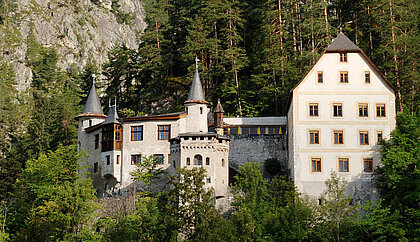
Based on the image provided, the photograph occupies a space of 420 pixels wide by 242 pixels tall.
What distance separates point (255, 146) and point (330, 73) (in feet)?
29.4

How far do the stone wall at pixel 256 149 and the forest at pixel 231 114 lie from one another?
8.59 ft

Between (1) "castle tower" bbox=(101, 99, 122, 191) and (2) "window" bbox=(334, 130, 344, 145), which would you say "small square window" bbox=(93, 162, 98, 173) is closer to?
(1) "castle tower" bbox=(101, 99, 122, 191)

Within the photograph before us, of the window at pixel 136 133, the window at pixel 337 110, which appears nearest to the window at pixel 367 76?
the window at pixel 337 110

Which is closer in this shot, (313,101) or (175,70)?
(313,101)

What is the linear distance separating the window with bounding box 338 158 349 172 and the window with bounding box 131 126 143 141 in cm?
1650

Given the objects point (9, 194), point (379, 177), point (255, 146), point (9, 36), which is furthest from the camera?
point (9, 36)

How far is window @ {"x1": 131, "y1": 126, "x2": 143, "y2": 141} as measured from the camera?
152ft

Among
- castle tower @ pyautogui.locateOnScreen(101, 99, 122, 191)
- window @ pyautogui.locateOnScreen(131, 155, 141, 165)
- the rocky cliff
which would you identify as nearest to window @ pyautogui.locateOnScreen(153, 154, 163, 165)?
window @ pyautogui.locateOnScreen(131, 155, 141, 165)

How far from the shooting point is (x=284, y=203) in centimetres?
4006

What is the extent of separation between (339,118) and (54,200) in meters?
22.9

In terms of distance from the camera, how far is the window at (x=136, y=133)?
46.2 meters

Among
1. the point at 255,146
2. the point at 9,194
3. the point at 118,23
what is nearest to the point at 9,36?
the point at 118,23

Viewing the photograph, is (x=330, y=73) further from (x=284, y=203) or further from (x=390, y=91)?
(x=284, y=203)

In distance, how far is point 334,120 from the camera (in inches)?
1626
